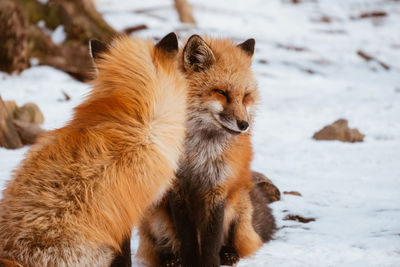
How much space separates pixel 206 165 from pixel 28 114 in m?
4.78

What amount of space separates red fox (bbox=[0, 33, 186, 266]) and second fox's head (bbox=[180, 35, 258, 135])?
2.35 feet

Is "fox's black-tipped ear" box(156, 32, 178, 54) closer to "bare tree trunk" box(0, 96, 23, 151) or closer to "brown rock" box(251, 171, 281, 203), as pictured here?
"brown rock" box(251, 171, 281, 203)

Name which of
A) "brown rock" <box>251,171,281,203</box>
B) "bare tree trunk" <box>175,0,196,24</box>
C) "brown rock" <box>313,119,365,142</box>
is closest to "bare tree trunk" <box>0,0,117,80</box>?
"brown rock" <box>313,119,365,142</box>

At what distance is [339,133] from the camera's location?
8.38 meters

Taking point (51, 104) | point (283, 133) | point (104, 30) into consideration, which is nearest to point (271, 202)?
point (283, 133)

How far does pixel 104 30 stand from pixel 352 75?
7958mm

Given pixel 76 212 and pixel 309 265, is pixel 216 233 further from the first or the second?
pixel 76 212

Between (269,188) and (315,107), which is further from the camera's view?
(315,107)

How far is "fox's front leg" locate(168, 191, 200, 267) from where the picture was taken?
330cm

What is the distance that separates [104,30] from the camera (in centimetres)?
1062

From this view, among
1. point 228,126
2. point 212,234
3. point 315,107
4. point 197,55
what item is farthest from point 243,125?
point 315,107

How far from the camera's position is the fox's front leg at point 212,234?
10.8 feet

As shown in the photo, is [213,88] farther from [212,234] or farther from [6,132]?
[6,132]

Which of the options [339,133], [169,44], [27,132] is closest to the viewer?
[169,44]
